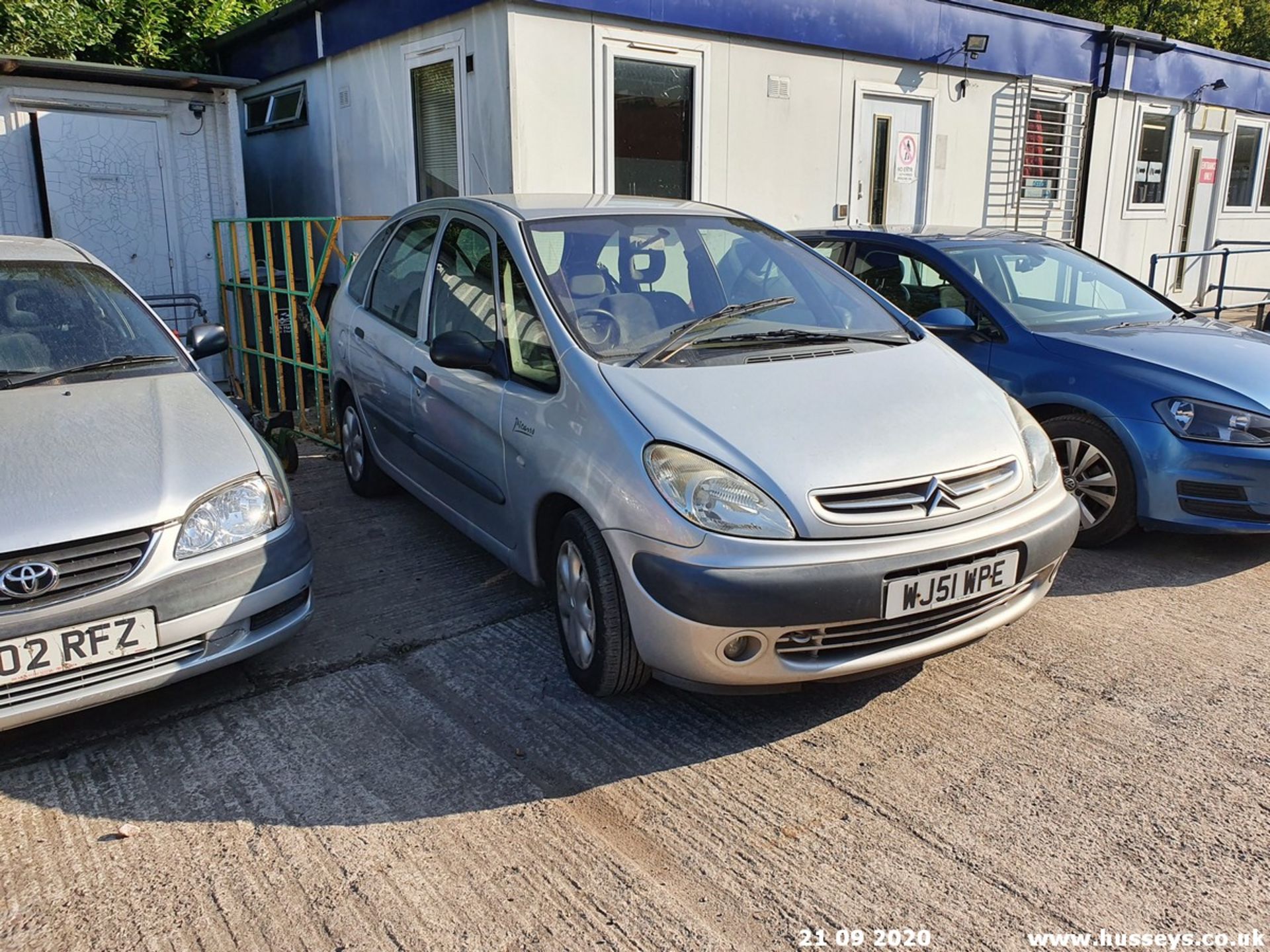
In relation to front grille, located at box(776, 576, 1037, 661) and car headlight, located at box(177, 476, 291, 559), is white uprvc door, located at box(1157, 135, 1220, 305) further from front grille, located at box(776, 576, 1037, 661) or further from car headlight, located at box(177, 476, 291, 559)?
car headlight, located at box(177, 476, 291, 559)

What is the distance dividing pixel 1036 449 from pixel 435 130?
20.7ft

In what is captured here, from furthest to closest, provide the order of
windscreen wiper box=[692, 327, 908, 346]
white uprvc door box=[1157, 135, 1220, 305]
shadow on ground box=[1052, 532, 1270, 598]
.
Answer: white uprvc door box=[1157, 135, 1220, 305], shadow on ground box=[1052, 532, 1270, 598], windscreen wiper box=[692, 327, 908, 346]

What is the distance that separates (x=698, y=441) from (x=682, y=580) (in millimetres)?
439

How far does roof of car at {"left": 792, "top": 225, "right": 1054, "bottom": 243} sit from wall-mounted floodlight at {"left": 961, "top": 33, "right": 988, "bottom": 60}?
461 cm

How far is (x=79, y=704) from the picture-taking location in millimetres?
2883

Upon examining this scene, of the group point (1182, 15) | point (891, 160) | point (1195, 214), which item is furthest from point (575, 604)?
point (1182, 15)

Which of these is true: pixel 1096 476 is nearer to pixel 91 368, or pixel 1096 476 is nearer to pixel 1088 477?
pixel 1088 477

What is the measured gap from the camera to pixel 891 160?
31.9ft

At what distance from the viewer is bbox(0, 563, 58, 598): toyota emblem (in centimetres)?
277

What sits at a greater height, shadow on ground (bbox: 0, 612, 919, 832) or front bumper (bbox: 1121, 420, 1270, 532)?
front bumper (bbox: 1121, 420, 1270, 532)

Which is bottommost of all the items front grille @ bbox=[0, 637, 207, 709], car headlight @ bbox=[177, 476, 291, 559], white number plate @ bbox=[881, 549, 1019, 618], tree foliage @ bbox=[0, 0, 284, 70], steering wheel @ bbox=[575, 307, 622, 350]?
front grille @ bbox=[0, 637, 207, 709]

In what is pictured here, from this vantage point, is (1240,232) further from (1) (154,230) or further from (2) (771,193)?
(1) (154,230)

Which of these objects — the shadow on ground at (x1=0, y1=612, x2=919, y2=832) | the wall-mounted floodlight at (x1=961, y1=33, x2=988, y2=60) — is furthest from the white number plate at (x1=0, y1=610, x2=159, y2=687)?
the wall-mounted floodlight at (x1=961, y1=33, x2=988, y2=60)

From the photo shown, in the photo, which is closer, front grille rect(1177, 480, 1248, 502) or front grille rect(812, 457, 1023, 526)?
front grille rect(812, 457, 1023, 526)
